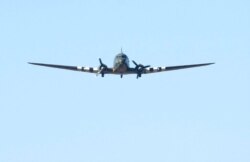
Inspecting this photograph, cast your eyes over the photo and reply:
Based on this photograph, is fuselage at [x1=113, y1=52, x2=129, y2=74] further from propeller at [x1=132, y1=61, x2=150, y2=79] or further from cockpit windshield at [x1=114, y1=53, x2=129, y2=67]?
propeller at [x1=132, y1=61, x2=150, y2=79]

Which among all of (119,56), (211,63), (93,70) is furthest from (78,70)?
(211,63)

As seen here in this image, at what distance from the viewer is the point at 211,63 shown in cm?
9544

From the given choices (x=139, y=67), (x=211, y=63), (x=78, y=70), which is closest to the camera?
(x=211, y=63)

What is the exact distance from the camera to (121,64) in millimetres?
98625

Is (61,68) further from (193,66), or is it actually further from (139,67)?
(193,66)

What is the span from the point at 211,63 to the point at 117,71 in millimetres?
18454

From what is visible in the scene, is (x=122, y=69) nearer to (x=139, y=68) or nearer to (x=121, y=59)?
(x=121, y=59)

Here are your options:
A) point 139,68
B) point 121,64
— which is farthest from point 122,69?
point 139,68

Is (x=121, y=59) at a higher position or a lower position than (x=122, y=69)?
higher

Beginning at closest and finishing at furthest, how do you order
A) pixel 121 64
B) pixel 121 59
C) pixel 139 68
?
1. pixel 121 64
2. pixel 121 59
3. pixel 139 68

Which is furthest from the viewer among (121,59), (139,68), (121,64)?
(139,68)

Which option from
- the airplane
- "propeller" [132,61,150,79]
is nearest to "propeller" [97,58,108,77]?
the airplane

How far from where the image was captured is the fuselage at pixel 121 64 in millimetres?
98625

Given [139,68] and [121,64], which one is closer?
[121,64]
